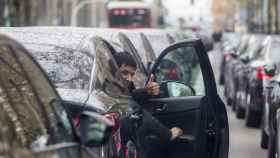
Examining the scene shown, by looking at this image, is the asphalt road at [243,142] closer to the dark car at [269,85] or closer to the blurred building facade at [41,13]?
the dark car at [269,85]

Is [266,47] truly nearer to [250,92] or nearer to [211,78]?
[250,92]

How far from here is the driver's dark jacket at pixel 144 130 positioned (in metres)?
7.54

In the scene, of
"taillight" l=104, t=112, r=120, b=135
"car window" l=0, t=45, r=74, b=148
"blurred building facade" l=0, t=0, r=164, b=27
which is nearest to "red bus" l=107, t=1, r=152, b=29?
"blurred building facade" l=0, t=0, r=164, b=27

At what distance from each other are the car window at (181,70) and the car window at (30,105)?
324 cm

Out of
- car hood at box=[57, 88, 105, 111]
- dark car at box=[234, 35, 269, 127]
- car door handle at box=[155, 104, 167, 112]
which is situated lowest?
dark car at box=[234, 35, 269, 127]

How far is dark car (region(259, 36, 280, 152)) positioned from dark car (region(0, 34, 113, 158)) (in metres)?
5.04

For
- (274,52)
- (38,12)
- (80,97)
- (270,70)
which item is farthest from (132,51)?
(38,12)

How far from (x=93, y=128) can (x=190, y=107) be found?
310 cm

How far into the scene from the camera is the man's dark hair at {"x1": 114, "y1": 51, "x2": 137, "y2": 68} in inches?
316

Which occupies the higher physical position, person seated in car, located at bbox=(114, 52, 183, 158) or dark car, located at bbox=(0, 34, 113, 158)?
dark car, located at bbox=(0, 34, 113, 158)

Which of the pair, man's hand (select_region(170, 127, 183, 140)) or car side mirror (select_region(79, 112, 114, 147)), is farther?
man's hand (select_region(170, 127, 183, 140))

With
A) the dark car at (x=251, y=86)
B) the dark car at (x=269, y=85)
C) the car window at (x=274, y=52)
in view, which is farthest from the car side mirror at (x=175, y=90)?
the car window at (x=274, y=52)

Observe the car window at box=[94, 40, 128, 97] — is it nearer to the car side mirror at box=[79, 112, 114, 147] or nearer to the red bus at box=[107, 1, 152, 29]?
the car side mirror at box=[79, 112, 114, 147]

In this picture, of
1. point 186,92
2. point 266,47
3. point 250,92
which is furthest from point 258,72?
point 186,92
